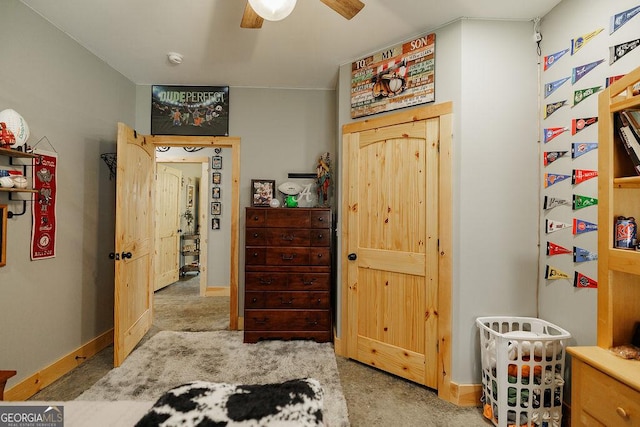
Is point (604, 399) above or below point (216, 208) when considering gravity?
below

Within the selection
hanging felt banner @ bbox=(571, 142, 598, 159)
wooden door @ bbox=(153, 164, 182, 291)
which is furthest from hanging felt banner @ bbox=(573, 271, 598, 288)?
wooden door @ bbox=(153, 164, 182, 291)

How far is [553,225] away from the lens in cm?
187

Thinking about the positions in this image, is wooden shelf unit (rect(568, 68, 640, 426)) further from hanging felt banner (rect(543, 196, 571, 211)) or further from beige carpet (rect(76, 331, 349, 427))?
beige carpet (rect(76, 331, 349, 427))

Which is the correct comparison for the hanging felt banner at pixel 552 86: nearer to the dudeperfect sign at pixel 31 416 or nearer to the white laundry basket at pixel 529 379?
the white laundry basket at pixel 529 379

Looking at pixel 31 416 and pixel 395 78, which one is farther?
pixel 395 78

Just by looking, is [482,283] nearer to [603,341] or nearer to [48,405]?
[603,341]

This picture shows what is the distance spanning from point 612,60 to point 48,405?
9.72 ft

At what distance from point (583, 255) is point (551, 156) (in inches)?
25.3

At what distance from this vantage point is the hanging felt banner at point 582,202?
1.65 m

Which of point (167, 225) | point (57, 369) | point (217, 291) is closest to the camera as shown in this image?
point (57, 369)

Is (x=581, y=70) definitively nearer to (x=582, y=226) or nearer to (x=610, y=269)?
(x=582, y=226)

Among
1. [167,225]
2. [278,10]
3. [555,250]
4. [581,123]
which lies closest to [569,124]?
[581,123]

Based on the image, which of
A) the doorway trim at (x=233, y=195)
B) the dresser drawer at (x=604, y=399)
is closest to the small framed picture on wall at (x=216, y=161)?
the doorway trim at (x=233, y=195)

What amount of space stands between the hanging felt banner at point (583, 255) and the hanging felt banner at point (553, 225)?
14 centimetres
